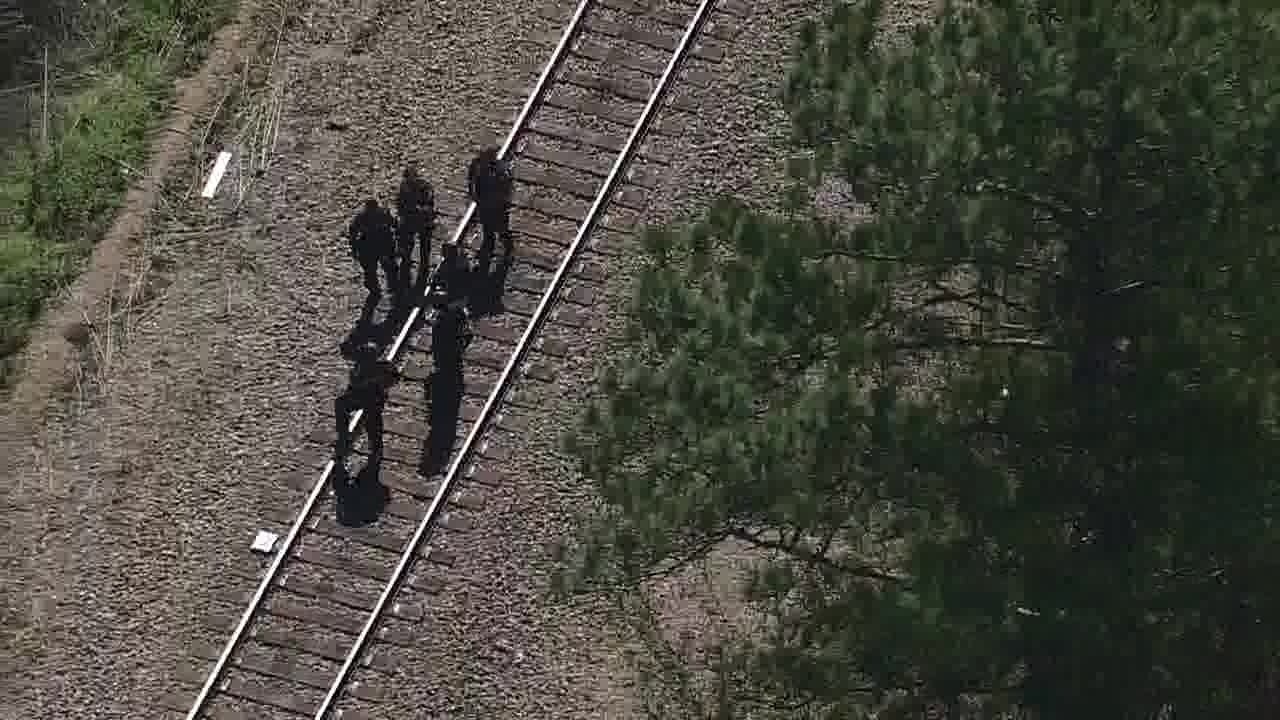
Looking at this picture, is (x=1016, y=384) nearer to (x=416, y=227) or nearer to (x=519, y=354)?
(x=519, y=354)

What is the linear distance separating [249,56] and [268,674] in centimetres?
810

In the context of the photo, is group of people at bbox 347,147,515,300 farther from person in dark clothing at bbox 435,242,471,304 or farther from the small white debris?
the small white debris

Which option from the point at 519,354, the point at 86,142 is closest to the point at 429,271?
the point at 519,354

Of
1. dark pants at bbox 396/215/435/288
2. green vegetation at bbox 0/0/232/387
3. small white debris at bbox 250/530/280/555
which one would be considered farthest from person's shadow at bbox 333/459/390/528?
green vegetation at bbox 0/0/232/387

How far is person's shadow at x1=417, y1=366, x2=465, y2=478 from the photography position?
18953 mm

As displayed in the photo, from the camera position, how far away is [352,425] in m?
19.1

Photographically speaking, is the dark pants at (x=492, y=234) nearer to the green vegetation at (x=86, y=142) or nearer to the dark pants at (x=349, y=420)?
the dark pants at (x=349, y=420)

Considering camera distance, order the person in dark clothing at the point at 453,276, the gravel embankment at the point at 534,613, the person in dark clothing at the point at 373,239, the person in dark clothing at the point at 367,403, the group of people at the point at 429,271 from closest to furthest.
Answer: the gravel embankment at the point at 534,613, the person in dark clothing at the point at 367,403, the group of people at the point at 429,271, the person in dark clothing at the point at 373,239, the person in dark clothing at the point at 453,276

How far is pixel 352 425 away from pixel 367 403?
2.28 ft

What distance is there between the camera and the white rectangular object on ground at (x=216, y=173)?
21656 millimetres

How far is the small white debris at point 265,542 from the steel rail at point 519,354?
3.83 feet

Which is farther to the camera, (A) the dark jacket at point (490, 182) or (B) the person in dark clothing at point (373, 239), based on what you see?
(A) the dark jacket at point (490, 182)

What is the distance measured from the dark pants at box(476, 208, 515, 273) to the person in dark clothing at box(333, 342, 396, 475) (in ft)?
5.99

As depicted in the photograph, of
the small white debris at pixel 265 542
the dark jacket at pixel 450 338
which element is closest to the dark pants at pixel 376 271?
the dark jacket at pixel 450 338
